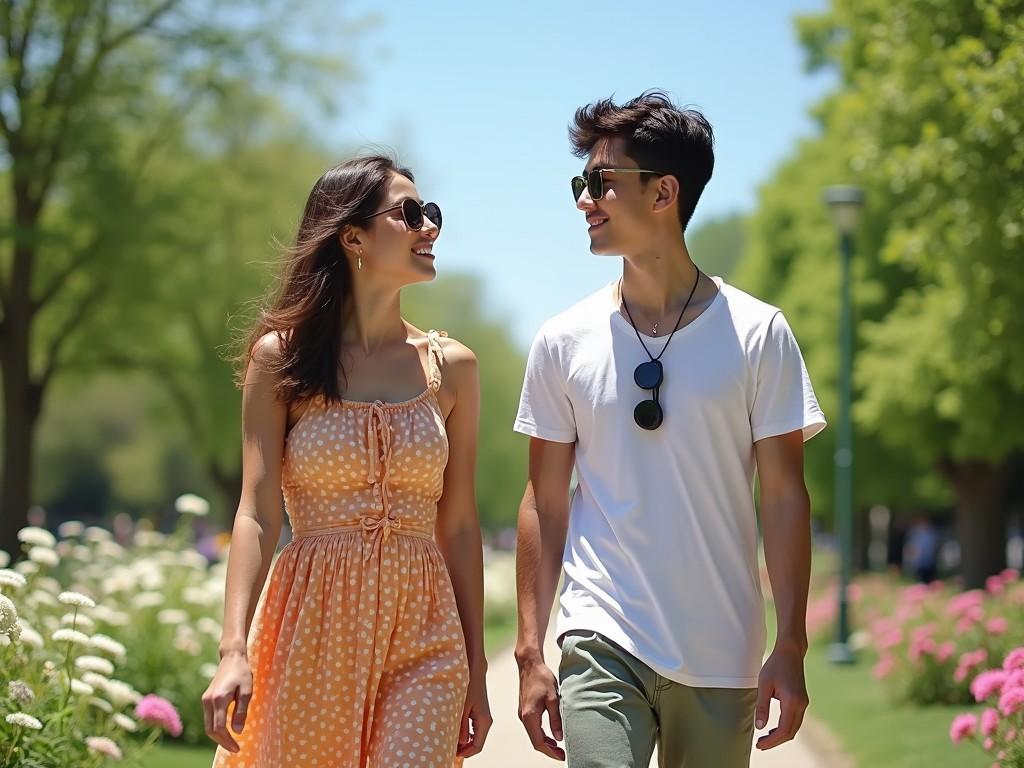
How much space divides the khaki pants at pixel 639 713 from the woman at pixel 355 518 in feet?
1.14

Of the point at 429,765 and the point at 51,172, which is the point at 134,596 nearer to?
the point at 429,765

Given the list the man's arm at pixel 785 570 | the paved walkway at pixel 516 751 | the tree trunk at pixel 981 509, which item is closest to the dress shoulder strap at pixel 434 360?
the man's arm at pixel 785 570

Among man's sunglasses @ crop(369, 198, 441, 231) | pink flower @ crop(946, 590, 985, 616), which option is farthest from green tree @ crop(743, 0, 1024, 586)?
man's sunglasses @ crop(369, 198, 441, 231)

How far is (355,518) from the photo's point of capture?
417 cm

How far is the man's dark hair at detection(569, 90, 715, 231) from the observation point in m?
4.34

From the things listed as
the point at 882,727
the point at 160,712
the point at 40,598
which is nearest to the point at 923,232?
the point at 882,727

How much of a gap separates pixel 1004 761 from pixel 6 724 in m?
3.82

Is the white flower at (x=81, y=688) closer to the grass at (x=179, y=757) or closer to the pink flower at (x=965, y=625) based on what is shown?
the grass at (x=179, y=757)

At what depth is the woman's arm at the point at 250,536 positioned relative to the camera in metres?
3.79

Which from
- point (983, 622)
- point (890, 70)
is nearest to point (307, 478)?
point (983, 622)

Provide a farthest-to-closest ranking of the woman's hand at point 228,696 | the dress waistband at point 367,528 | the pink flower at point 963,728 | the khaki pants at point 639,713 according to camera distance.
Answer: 1. the pink flower at point 963,728
2. the dress waistband at point 367,528
3. the khaki pants at point 639,713
4. the woman's hand at point 228,696

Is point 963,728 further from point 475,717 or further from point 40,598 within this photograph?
point 40,598

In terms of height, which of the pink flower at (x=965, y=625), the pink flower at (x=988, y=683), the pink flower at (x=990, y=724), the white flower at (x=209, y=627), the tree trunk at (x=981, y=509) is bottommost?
the tree trunk at (x=981, y=509)

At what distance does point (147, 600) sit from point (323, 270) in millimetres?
5719
